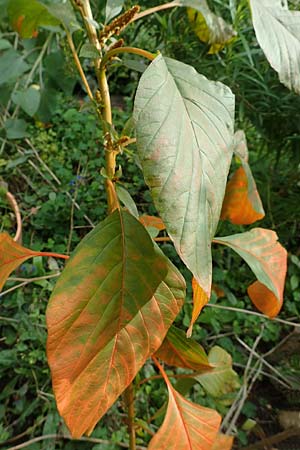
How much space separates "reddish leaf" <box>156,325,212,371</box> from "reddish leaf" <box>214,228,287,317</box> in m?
0.14

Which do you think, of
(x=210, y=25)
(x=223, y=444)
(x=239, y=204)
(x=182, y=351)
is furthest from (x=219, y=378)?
(x=210, y=25)

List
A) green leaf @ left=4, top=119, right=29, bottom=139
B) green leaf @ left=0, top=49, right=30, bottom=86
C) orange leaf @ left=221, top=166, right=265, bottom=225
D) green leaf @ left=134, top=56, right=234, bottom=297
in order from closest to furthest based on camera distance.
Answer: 1. green leaf @ left=134, top=56, right=234, bottom=297
2. orange leaf @ left=221, top=166, right=265, bottom=225
3. green leaf @ left=0, top=49, right=30, bottom=86
4. green leaf @ left=4, top=119, right=29, bottom=139

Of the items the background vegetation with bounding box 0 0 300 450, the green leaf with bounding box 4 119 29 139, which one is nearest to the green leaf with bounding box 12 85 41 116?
the background vegetation with bounding box 0 0 300 450

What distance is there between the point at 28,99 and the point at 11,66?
0.35ft

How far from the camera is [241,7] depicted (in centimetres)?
94

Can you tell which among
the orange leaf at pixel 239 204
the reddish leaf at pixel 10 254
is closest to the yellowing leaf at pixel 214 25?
the orange leaf at pixel 239 204

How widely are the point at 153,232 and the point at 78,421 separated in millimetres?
285

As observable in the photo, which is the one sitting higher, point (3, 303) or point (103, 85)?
point (103, 85)

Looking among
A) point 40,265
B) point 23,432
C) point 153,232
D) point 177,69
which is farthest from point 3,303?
point 177,69

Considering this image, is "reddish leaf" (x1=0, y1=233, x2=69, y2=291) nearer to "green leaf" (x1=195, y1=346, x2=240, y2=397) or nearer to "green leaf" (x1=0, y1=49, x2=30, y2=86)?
"green leaf" (x1=195, y1=346, x2=240, y2=397)

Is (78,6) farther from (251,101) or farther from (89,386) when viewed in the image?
(251,101)

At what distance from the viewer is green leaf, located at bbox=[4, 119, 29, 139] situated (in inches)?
59.8

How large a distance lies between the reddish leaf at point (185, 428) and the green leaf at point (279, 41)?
1.57 feet

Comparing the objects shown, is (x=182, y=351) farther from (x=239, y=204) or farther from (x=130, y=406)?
(x=239, y=204)
